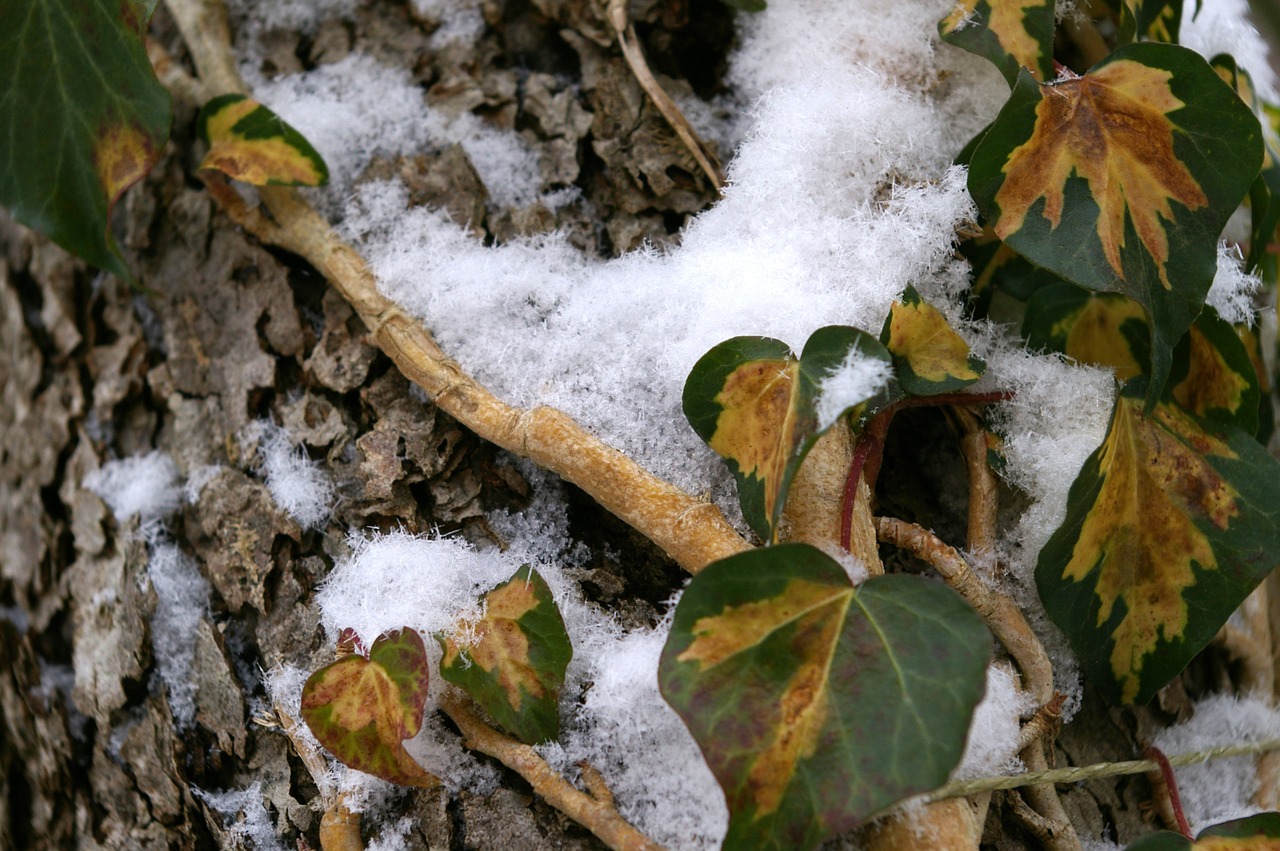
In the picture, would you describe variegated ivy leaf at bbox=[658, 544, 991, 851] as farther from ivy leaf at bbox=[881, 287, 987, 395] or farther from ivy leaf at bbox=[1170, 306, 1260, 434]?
ivy leaf at bbox=[1170, 306, 1260, 434]

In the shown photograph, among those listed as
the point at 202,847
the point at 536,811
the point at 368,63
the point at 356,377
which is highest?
the point at 368,63

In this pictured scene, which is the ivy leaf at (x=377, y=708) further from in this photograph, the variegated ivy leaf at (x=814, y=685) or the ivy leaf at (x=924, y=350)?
the ivy leaf at (x=924, y=350)

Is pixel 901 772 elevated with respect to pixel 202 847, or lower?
elevated

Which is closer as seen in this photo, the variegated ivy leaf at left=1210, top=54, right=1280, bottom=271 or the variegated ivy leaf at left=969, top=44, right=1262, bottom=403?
the variegated ivy leaf at left=969, top=44, right=1262, bottom=403

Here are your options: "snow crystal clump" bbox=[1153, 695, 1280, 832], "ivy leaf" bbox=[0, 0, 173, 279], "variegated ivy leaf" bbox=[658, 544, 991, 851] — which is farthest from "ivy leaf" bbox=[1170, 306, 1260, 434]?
"ivy leaf" bbox=[0, 0, 173, 279]

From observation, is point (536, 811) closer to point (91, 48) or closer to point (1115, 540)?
point (1115, 540)

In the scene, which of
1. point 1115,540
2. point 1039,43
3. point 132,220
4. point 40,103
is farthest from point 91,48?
point 1115,540
